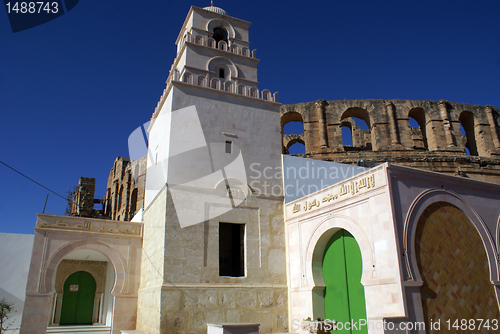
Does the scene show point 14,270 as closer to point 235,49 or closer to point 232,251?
point 232,251

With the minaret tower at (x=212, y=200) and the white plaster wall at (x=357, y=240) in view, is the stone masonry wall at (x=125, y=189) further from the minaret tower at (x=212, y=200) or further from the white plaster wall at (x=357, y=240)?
the white plaster wall at (x=357, y=240)

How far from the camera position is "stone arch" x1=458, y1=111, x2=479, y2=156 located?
24.8m

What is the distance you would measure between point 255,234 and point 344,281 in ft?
10.1

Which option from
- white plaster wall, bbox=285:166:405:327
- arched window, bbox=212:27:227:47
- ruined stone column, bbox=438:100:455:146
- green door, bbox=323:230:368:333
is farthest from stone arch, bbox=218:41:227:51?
ruined stone column, bbox=438:100:455:146

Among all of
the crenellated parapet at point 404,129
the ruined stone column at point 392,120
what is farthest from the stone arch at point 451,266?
the ruined stone column at point 392,120

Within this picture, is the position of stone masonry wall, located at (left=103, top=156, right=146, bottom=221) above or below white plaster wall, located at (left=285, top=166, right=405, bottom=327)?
above

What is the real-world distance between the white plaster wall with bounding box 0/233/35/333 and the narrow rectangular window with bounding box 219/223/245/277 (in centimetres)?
825

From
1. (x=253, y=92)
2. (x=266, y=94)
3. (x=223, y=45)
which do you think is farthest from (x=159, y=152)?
(x=223, y=45)

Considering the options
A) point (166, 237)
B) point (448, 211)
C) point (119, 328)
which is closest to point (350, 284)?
point (448, 211)

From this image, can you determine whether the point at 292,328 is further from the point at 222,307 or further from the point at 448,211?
the point at 448,211

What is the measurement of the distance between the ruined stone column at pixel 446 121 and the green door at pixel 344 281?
17.7 m

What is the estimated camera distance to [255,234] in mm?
11039

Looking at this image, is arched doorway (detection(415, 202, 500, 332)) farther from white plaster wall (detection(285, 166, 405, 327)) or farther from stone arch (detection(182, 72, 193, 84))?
stone arch (detection(182, 72, 193, 84))

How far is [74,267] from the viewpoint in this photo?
57.3 ft
